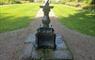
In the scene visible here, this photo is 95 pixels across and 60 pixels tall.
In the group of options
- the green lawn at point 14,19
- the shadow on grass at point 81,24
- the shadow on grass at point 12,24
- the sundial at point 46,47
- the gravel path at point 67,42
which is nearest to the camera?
the sundial at point 46,47

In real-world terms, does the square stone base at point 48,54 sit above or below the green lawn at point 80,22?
above

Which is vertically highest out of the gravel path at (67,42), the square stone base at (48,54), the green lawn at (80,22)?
the square stone base at (48,54)

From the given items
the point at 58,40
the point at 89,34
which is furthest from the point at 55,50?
the point at 89,34

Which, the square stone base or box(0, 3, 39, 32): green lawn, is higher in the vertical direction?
the square stone base

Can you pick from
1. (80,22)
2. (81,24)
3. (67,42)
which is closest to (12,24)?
(81,24)

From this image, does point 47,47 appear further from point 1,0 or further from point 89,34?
point 1,0

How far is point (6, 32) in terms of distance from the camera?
1736 centimetres

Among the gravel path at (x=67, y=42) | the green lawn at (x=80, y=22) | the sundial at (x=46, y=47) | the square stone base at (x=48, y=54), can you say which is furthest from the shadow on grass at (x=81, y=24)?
the square stone base at (x=48, y=54)

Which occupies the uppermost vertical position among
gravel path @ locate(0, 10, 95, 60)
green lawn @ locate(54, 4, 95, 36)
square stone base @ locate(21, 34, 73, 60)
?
square stone base @ locate(21, 34, 73, 60)

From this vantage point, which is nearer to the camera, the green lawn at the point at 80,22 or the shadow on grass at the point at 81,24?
the shadow on grass at the point at 81,24

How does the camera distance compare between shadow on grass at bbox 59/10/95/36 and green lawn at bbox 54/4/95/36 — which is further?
green lawn at bbox 54/4/95/36

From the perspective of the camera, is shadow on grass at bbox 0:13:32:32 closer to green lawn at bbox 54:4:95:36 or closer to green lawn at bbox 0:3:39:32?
green lawn at bbox 0:3:39:32

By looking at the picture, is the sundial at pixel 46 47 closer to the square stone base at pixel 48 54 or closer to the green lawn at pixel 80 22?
the square stone base at pixel 48 54

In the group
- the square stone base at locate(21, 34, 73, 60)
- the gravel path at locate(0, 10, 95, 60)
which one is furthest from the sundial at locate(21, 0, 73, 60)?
the gravel path at locate(0, 10, 95, 60)
